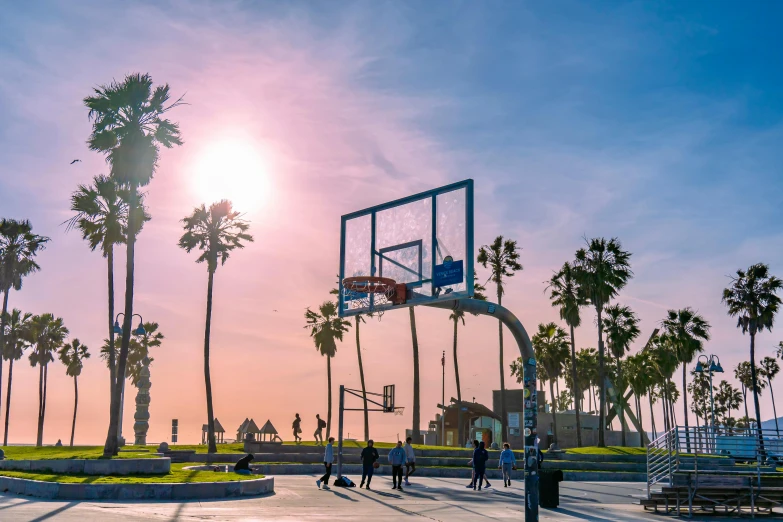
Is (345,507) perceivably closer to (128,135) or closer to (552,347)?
(128,135)

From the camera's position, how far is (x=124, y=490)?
1948 cm

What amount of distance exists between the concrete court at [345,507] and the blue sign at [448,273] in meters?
5.57

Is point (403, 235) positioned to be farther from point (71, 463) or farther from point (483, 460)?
point (71, 463)

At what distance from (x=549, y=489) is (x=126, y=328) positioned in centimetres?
1838

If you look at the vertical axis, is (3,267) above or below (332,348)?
above

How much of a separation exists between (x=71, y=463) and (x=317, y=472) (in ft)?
36.3

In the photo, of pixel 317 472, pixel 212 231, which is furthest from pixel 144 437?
pixel 317 472

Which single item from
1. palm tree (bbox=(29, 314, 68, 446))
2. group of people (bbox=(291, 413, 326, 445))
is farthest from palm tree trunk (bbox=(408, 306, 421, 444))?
palm tree (bbox=(29, 314, 68, 446))

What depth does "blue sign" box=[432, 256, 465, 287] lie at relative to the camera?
19016 millimetres

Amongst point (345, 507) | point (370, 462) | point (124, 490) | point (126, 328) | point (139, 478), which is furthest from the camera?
point (126, 328)


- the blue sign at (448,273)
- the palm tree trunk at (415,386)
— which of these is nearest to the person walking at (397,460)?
the blue sign at (448,273)

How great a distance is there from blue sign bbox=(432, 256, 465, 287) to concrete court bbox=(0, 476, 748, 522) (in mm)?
5569

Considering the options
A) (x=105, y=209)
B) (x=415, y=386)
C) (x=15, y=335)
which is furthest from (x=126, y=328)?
(x=15, y=335)

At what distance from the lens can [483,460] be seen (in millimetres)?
25438
